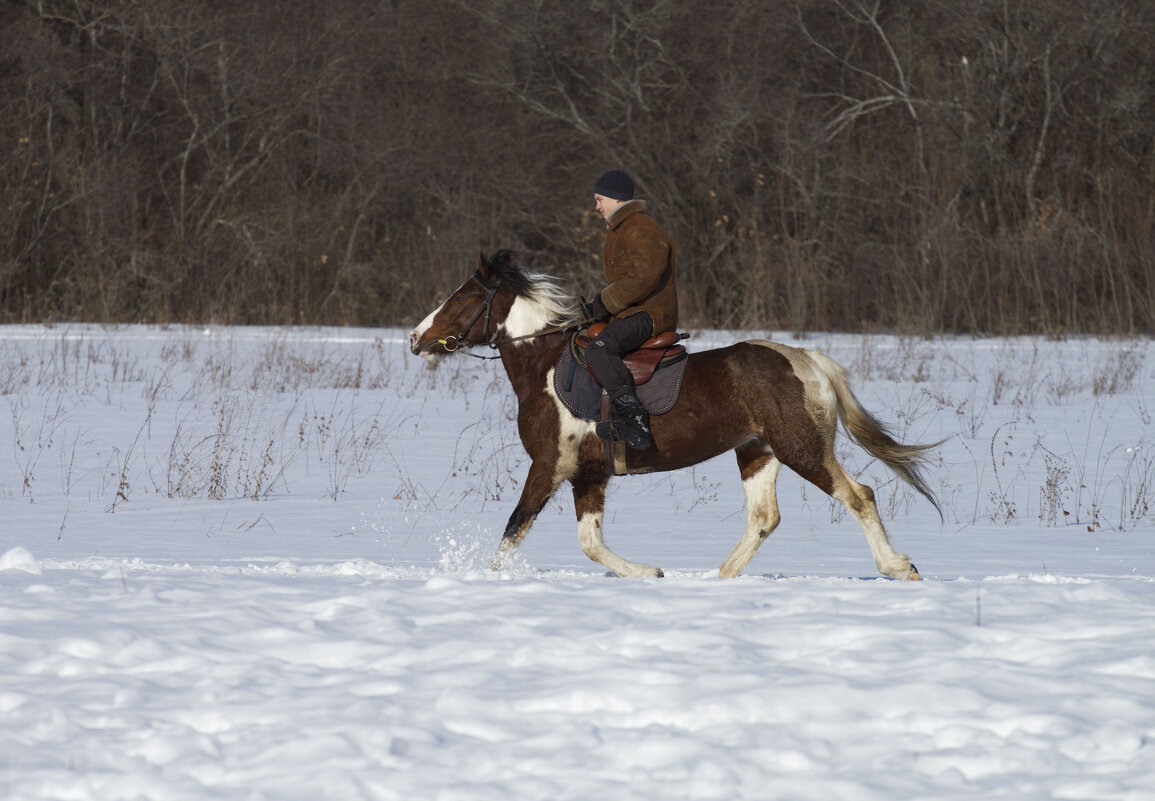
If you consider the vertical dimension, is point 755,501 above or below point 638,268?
below

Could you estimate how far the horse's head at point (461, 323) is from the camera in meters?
6.57

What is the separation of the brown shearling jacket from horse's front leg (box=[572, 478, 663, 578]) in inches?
32.1

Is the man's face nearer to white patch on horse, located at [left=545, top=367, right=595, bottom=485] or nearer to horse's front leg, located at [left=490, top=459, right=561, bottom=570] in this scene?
white patch on horse, located at [left=545, top=367, right=595, bottom=485]

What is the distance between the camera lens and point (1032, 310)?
21.2 m

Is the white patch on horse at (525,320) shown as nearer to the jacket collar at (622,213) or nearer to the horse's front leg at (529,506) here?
the jacket collar at (622,213)

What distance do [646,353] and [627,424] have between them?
0.39m

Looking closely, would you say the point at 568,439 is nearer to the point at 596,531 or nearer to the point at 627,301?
the point at 596,531

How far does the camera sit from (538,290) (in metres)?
6.61

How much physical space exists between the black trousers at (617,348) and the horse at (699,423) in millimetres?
241

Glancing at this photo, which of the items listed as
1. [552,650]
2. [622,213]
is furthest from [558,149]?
[552,650]

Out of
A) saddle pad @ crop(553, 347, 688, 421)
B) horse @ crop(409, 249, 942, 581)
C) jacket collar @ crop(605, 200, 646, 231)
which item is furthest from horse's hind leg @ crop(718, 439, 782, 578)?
Result: jacket collar @ crop(605, 200, 646, 231)

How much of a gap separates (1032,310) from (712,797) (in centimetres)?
1928

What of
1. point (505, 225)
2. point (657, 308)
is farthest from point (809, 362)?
point (505, 225)

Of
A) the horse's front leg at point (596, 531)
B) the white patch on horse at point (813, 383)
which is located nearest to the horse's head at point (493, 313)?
the horse's front leg at point (596, 531)
